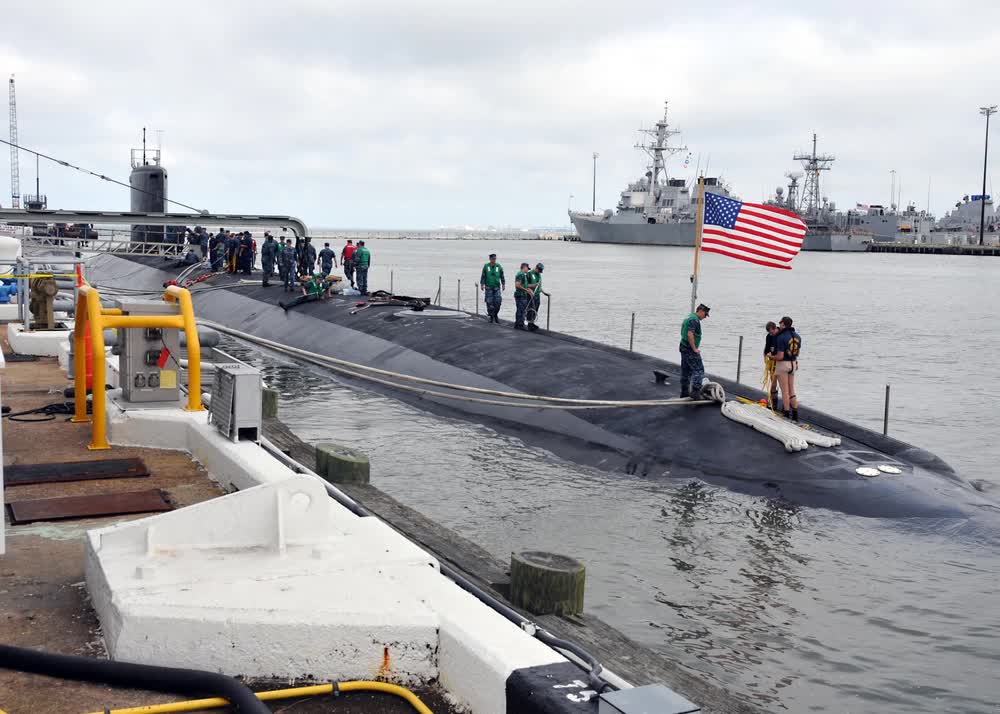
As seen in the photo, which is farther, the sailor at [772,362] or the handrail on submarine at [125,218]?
the sailor at [772,362]

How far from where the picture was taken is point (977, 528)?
39.9 feet

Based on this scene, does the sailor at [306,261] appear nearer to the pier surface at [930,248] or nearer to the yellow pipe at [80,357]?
the yellow pipe at [80,357]

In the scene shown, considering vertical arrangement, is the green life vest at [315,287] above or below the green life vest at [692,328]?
above

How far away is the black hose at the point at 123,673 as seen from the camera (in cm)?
544

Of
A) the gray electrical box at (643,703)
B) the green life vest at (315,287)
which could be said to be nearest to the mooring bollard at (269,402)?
the green life vest at (315,287)

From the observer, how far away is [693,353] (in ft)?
51.6

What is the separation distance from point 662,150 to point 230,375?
122501 millimetres

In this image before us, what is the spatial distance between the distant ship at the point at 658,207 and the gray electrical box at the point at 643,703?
119 metres

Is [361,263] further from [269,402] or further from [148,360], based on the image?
[148,360]

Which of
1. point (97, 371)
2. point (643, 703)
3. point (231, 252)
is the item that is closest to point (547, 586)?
point (643, 703)

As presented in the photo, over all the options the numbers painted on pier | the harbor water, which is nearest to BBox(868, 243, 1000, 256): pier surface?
the harbor water

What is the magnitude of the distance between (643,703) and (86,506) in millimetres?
6280

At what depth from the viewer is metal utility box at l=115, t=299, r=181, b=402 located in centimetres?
1183

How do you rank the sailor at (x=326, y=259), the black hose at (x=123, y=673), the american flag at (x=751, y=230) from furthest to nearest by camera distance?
1. the sailor at (x=326, y=259)
2. the american flag at (x=751, y=230)
3. the black hose at (x=123, y=673)
